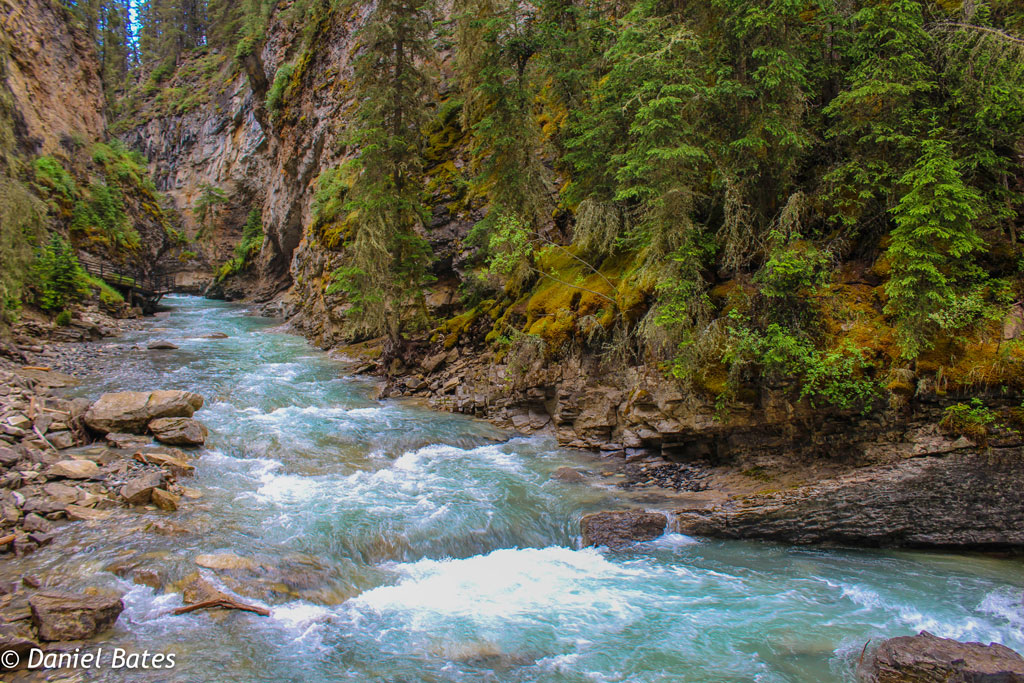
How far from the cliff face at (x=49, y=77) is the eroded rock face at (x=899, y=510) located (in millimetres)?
32243

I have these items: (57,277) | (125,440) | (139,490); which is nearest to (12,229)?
(125,440)

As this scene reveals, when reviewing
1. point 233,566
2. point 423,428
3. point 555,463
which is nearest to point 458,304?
point 423,428

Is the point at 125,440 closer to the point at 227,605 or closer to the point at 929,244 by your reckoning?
the point at 227,605

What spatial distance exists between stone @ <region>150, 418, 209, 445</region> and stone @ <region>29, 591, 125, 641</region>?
17.5 feet

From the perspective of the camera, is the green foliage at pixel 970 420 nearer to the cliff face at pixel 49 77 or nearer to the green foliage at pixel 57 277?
the green foliage at pixel 57 277

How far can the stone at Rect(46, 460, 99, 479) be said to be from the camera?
8.66 meters

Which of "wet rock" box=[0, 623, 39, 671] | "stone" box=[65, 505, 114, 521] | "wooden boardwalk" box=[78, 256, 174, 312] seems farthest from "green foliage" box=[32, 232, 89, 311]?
"wet rock" box=[0, 623, 39, 671]

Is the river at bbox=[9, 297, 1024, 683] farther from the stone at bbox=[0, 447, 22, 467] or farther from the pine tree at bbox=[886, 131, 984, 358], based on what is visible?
the pine tree at bbox=[886, 131, 984, 358]

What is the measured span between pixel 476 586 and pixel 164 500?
5053 mm

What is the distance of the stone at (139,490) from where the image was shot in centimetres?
837

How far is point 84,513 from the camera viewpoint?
787 cm

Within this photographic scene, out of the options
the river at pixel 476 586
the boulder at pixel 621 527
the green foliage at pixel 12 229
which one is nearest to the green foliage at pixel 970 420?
the river at pixel 476 586

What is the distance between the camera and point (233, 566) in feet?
22.9

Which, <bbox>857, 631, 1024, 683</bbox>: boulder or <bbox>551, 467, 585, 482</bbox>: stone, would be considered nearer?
<bbox>857, 631, 1024, 683</bbox>: boulder
